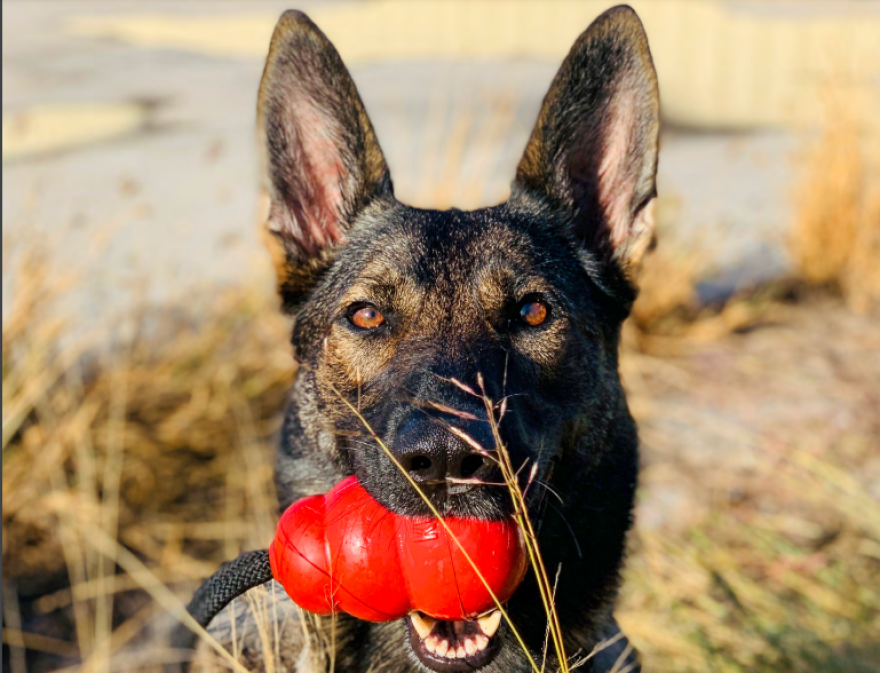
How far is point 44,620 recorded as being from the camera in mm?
4914

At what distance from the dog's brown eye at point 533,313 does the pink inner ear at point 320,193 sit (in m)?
0.83

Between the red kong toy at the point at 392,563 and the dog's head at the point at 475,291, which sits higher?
the dog's head at the point at 475,291

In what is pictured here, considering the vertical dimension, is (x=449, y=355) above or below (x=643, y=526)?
above

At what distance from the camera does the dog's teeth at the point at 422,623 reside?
2244 millimetres

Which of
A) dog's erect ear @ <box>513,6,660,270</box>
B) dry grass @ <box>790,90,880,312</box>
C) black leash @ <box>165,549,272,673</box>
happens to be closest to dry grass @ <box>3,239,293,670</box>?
black leash @ <box>165,549,272,673</box>

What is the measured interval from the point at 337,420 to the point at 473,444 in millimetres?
890

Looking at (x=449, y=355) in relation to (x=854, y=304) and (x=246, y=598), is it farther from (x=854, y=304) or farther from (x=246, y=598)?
(x=854, y=304)

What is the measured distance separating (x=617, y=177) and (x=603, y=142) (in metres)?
0.13

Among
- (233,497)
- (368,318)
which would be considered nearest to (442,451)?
(368,318)

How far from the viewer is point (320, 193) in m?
3.35

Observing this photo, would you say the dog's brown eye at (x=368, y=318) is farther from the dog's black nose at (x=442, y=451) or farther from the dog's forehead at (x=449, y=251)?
the dog's black nose at (x=442, y=451)

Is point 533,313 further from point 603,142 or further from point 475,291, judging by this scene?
point 603,142

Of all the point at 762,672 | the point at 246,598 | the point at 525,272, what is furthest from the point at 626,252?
the point at 762,672

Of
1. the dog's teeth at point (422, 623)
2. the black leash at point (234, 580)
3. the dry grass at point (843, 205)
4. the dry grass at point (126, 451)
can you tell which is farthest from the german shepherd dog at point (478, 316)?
the dry grass at point (843, 205)
